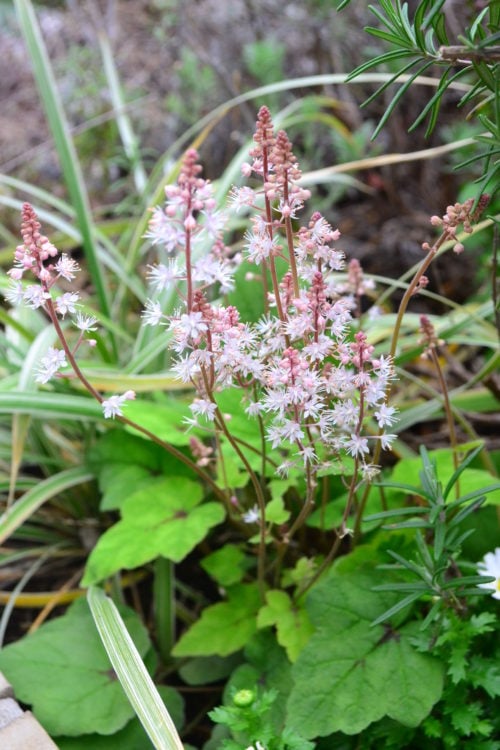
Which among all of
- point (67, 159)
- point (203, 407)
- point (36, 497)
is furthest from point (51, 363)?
point (67, 159)

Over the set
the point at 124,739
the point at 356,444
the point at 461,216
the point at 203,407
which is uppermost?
the point at 461,216

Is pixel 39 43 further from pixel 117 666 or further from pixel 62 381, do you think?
pixel 117 666

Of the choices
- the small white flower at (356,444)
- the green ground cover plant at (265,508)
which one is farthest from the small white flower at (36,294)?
the small white flower at (356,444)

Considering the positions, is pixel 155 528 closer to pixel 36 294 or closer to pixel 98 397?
pixel 98 397

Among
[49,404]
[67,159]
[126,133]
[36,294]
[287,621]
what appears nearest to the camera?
[36,294]

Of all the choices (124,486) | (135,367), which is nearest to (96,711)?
(124,486)

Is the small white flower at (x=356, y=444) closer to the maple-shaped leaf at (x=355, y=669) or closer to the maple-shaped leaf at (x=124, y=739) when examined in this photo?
the maple-shaped leaf at (x=355, y=669)

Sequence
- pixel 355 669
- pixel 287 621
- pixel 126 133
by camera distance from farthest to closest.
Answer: pixel 126 133, pixel 287 621, pixel 355 669

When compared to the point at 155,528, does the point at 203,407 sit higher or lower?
higher
